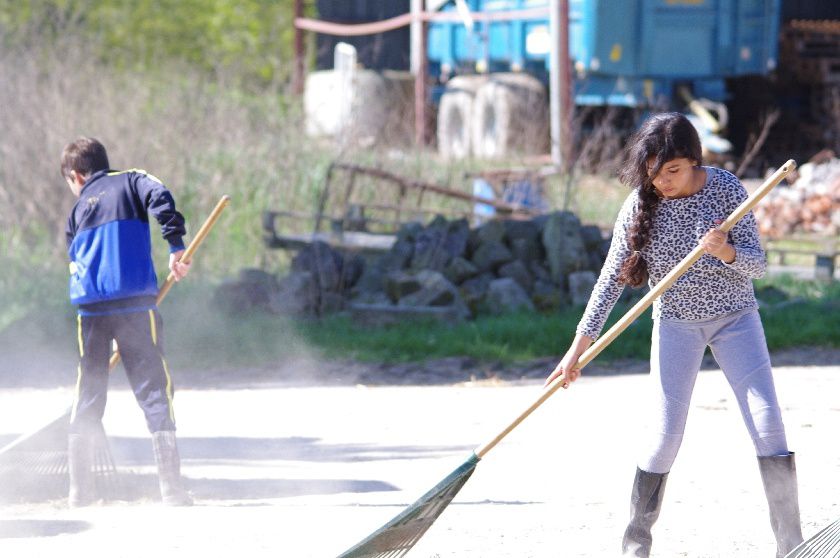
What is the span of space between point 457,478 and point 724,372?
0.95m

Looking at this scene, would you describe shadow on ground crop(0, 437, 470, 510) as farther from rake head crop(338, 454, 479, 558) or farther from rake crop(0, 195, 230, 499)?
rake head crop(338, 454, 479, 558)

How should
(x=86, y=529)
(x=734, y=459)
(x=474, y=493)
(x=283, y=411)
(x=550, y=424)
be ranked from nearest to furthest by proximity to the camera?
(x=86, y=529) < (x=474, y=493) < (x=734, y=459) < (x=550, y=424) < (x=283, y=411)

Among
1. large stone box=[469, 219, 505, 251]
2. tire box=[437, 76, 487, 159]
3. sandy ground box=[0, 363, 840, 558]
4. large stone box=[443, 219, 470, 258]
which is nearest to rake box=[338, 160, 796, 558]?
sandy ground box=[0, 363, 840, 558]

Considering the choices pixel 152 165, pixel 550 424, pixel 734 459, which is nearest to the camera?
pixel 734 459

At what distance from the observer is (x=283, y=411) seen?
768cm

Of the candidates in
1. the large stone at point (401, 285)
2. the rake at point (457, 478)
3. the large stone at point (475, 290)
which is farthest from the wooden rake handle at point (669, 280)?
the large stone at point (475, 290)

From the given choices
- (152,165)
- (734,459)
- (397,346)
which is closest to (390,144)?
(152,165)

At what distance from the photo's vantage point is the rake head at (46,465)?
5746mm

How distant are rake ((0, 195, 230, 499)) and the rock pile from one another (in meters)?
4.27

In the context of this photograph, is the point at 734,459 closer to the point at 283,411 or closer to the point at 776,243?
the point at 283,411

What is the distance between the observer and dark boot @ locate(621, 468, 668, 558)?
4422mm

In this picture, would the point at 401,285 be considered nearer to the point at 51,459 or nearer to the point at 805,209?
the point at 51,459

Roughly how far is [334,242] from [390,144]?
3.05 m

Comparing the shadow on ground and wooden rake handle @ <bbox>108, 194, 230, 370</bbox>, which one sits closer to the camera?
wooden rake handle @ <bbox>108, 194, 230, 370</bbox>
